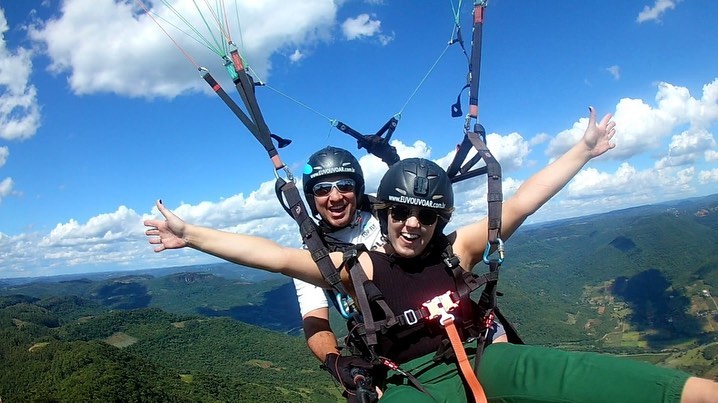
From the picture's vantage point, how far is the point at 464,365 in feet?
8.98

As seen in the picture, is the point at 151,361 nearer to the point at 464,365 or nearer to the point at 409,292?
the point at 409,292

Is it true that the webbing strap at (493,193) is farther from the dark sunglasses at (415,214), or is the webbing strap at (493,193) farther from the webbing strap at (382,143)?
the webbing strap at (382,143)

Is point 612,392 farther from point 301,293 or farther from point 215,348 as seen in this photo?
point 215,348

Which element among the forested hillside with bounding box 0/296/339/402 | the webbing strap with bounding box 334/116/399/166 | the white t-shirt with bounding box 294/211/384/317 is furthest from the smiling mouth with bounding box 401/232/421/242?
the forested hillside with bounding box 0/296/339/402

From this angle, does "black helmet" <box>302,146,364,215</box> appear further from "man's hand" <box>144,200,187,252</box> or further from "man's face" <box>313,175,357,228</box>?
"man's hand" <box>144,200,187,252</box>

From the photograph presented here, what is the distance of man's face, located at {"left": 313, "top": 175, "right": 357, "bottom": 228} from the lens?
4316 mm

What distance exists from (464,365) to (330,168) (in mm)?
2194

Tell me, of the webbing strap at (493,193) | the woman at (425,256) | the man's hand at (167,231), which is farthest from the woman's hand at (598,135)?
the man's hand at (167,231)

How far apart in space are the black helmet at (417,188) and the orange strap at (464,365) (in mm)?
748

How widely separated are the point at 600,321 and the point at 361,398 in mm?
170997

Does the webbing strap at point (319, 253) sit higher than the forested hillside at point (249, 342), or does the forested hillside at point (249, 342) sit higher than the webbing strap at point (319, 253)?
the webbing strap at point (319, 253)

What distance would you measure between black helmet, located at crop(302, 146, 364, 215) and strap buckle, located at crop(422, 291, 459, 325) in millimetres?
1695

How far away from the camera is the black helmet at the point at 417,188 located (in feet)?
10.4

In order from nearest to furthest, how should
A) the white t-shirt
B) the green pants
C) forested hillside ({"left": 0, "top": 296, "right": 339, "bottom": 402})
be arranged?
the green pants, the white t-shirt, forested hillside ({"left": 0, "top": 296, "right": 339, "bottom": 402})
